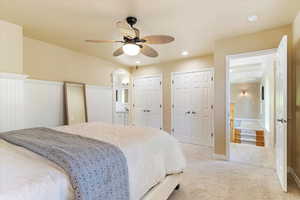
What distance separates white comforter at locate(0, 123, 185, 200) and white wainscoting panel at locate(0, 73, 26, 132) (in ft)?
4.19

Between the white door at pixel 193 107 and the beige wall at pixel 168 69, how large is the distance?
165 millimetres

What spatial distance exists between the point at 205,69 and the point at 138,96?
241cm

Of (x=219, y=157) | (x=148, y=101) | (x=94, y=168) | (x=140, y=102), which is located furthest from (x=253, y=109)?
(x=94, y=168)

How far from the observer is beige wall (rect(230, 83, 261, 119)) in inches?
361

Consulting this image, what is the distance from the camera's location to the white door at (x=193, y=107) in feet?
13.9

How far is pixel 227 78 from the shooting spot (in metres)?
3.09

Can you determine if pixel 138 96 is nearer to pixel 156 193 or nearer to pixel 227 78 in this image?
pixel 227 78

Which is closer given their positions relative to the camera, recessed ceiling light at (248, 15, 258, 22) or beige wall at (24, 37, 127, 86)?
recessed ceiling light at (248, 15, 258, 22)

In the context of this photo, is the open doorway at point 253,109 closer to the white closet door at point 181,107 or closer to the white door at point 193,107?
the white door at point 193,107

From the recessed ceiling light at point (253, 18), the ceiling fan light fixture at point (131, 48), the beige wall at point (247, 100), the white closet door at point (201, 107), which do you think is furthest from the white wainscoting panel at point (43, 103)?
the beige wall at point (247, 100)

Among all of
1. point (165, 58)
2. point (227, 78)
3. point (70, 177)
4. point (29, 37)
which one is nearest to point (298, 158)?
point (227, 78)

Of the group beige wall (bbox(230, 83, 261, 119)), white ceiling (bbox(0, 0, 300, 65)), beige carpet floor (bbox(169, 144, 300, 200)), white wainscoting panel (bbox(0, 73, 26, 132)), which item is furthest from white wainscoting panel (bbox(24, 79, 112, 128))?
beige wall (bbox(230, 83, 261, 119))

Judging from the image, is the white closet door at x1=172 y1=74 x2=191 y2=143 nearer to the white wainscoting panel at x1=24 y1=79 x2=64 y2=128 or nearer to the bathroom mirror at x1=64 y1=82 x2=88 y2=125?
the bathroom mirror at x1=64 y1=82 x2=88 y2=125

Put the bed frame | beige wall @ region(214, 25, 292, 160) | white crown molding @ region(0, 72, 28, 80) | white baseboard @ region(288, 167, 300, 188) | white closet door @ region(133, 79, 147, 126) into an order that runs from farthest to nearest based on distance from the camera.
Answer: white closet door @ region(133, 79, 147, 126) → beige wall @ region(214, 25, 292, 160) → white crown molding @ region(0, 72, 28, 80) → white baseboard @ region(288, 167, 300, 188) → the bed frame
